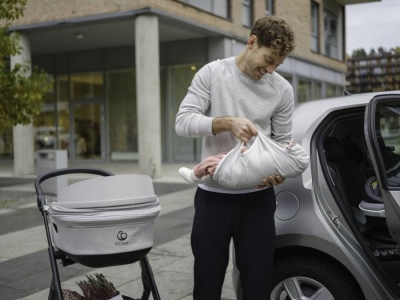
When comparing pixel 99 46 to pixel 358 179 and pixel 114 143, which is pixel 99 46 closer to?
pixel 114 143

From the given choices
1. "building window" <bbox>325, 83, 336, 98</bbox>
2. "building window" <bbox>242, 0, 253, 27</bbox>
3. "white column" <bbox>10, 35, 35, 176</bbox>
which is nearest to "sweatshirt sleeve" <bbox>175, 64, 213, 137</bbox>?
"white column" <bbox>10, 35, 35, 176</bbox>

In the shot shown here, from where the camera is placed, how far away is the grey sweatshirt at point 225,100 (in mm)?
2564

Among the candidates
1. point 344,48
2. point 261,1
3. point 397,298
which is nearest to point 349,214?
point 397,298

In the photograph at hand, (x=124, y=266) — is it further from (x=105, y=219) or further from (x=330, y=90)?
(x=330, y=90)

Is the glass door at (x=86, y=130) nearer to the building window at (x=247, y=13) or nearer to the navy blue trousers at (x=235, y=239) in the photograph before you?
the building window at (x=247, y=13)

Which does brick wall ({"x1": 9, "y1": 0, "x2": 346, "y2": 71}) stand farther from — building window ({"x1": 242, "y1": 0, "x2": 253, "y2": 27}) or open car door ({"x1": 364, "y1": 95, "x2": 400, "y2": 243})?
open car door ({"x1": 364, "y1": 95, "x2": 400, "y2": 243})

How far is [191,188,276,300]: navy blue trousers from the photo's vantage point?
2.58 metres

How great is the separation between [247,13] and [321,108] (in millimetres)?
16330

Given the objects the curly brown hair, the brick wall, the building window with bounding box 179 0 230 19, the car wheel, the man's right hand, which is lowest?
the car wheel

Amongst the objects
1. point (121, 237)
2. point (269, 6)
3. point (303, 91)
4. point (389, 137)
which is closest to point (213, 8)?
point (269, 6)

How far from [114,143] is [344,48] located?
1424cm

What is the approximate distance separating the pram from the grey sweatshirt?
358mm

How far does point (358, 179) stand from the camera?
12.0 ft

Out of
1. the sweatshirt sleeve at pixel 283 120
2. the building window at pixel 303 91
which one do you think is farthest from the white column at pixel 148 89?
the sweatshirt sleeve at pixel 283 120
